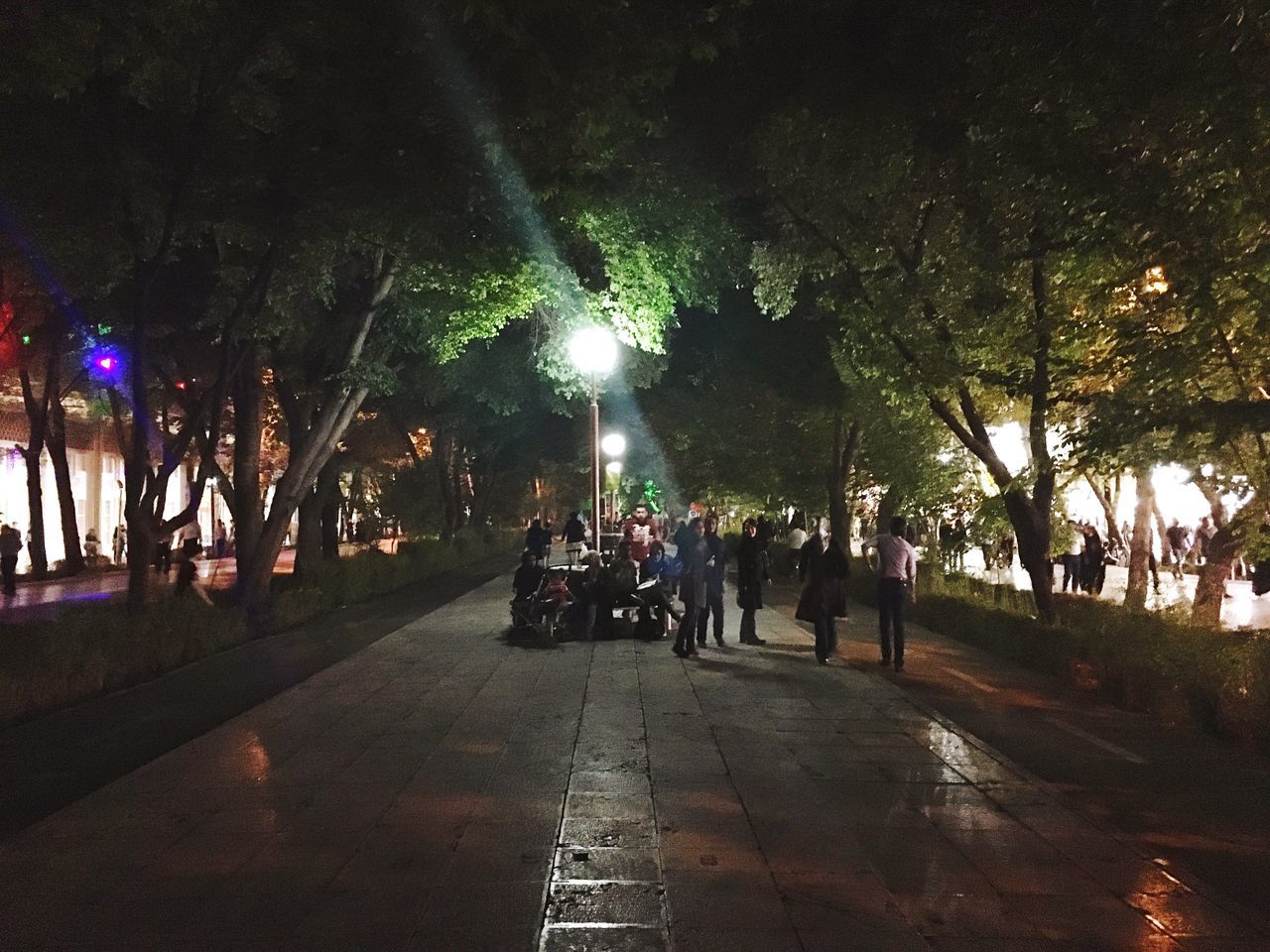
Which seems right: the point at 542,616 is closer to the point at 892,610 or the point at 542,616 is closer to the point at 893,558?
the point at 892,610

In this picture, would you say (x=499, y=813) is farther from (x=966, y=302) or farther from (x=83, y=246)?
(x=83, y=246)

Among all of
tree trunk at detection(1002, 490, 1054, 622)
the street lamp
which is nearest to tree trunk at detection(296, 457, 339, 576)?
the street lamp

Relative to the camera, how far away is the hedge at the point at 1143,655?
8.42 metres

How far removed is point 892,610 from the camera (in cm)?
1172

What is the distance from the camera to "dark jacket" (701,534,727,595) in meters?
13.0

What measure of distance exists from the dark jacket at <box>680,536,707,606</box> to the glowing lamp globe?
4965 mm

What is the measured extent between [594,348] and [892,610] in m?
7.37

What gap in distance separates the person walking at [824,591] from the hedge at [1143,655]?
7.51 feet

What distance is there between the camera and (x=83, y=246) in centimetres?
1305

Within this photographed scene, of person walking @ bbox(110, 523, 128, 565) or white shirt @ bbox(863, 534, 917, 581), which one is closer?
white shirt @ bbox(863, 534, 917, 581)

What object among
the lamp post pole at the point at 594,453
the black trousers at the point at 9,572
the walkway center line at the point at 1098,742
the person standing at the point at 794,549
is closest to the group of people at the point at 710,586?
the walkway center line at the point at 1098,742

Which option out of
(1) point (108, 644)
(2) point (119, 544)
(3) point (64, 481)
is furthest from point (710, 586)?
(2) point (119, 544)

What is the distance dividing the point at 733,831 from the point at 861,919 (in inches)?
50.3

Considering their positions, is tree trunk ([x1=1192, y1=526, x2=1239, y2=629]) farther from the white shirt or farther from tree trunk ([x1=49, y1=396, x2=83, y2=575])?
tree trunk ([x1=49, y1=396, x2=83, y2=575])
